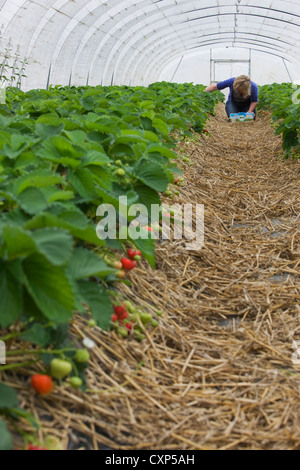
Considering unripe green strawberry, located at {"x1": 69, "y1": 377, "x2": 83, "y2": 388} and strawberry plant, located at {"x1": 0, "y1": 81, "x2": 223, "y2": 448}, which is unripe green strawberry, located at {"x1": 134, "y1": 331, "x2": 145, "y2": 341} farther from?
unripe green strawberry, located at {"x1": 69, "y1": 377, "x2": 83, "y2": 388}

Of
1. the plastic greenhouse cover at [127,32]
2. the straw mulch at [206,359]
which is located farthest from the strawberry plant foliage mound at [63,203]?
the plastic greenhouse cover at [127,32]

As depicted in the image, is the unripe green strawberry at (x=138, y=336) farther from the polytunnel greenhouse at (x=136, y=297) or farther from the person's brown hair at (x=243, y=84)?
the person's brown hair at (x=243, y=84)

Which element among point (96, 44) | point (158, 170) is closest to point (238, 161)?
point (158, 170)

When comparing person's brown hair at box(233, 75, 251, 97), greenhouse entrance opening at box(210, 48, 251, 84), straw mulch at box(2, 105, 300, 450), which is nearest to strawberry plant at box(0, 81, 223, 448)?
straw mulch at box(2, 105, 300, 450)

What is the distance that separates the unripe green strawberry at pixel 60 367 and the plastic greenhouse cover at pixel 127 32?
810cm

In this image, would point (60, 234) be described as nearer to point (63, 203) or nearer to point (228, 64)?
point (63, 203)

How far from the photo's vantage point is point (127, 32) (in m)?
16.5

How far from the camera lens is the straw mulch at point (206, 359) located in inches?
54.2

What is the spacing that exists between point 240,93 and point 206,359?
339 inches

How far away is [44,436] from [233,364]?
2.81 ft

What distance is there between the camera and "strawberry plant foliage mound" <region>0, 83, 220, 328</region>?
1062mm

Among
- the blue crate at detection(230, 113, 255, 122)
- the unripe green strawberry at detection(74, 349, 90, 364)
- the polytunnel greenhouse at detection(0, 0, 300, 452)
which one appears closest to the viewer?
the polytunnel greenhouse at detection(0, 0, 300, 452)

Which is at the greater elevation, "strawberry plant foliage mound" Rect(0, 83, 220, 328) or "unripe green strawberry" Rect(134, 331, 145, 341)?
"strawberry plant foliage mound" Rect(0, 83, 220, 328)

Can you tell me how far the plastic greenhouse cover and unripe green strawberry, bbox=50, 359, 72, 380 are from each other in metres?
8.10
